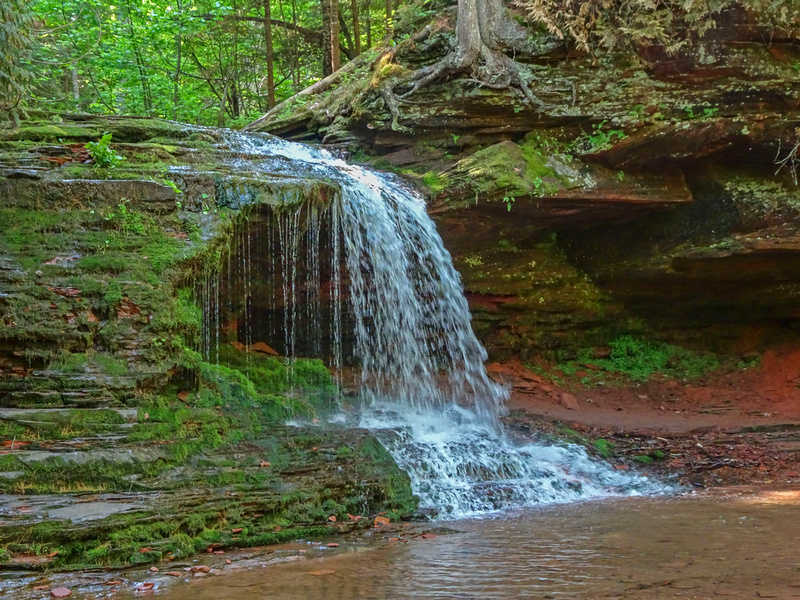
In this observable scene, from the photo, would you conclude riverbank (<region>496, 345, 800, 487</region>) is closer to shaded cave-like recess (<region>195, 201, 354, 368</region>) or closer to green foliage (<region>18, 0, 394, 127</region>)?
shaded cave-like recess (<region>195, 201, 354, 368</region>)

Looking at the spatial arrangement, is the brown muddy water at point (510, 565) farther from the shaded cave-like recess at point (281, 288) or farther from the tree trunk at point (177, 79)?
the tree trunk at point (177, 79)

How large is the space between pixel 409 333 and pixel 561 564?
5755mm

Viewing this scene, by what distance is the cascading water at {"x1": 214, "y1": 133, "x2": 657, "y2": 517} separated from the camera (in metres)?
7.29

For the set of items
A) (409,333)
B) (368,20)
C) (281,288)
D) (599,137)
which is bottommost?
(409,333)

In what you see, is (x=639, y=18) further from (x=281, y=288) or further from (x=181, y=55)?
(x=181, y=55)

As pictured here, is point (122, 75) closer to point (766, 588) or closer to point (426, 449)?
point (426, 449)

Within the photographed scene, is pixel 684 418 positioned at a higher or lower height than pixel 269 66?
lower

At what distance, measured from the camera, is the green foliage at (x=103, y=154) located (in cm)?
751

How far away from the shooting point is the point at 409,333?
9.51 metres

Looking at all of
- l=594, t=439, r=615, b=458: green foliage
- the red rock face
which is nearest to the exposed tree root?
the red rock face

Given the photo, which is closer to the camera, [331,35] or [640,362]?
[640,362]

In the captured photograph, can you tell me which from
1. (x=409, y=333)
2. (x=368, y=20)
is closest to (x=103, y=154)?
(x=409, y=333)

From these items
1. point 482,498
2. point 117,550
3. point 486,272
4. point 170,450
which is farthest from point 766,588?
point 486,272

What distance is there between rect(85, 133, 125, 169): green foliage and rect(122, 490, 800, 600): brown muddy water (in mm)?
5303
